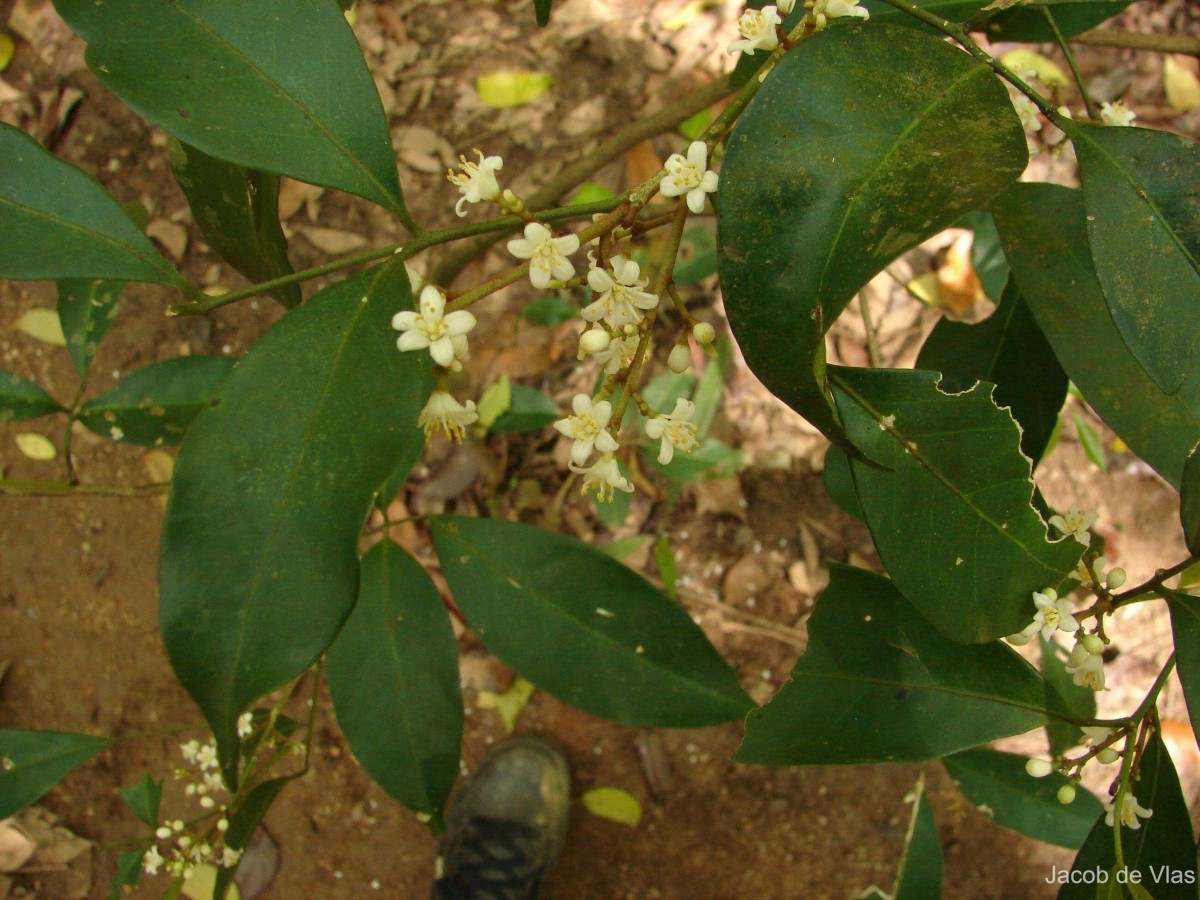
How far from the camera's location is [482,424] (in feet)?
6.33

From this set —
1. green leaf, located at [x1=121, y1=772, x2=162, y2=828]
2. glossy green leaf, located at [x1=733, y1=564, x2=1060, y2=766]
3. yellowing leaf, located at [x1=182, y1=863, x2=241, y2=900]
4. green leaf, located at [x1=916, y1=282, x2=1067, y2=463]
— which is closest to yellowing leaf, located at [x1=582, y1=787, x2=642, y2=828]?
yellowing leaf, located at [x1=182, y1=863, x2=241, y2=900]

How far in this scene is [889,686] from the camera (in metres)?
0.99

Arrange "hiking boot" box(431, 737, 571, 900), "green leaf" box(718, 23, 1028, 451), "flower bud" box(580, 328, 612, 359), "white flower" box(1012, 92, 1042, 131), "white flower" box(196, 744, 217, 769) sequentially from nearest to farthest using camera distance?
1. "green leaf" box(718, 23, 1028, 451)
2. "flower bud" box(580, 328, 612, 359)
3. "white flower" box(1012, 92, 1042, 131)
4. "white flower" box(196, 744, 217, 769)
5. "hiking boot" box(431, 737, 571, 900)

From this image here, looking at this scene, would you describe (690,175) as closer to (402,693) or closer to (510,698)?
(402,693)

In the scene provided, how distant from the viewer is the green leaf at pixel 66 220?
2.90ft

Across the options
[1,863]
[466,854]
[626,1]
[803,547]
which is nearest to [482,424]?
[803,547]

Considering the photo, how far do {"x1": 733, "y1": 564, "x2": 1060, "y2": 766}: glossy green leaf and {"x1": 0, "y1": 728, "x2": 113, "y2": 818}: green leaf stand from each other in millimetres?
1073

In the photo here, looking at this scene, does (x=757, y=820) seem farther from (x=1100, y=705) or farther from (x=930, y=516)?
(x=930, y=516)

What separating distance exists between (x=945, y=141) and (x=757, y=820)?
75.9 inches

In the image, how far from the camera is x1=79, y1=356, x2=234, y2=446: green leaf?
1246mm

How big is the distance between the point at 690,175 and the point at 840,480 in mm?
410

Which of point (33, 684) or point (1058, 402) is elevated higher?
point (1058, 402)

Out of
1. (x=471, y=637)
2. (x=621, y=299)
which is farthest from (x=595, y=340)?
(x=471, y=637)

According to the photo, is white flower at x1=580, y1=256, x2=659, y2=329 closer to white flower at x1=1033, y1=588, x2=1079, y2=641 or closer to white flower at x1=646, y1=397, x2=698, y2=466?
white flower at x1=646, y1=397, x2=698, y2=466
